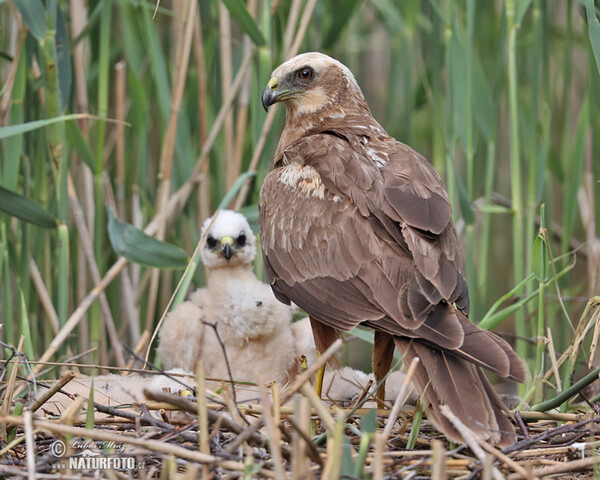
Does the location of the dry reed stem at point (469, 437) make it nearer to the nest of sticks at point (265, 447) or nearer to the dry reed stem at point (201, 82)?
the nest of sticks at point (265, 447)

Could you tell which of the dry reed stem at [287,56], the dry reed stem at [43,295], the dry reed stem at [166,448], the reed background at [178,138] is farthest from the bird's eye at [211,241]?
the dry reed stem at [166,448]

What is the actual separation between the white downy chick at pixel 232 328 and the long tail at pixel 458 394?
3.41 feet

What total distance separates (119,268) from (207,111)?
88cm

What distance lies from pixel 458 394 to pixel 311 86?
1.59 m

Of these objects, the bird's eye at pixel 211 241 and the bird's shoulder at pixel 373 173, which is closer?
the bird's shoulder at pixel 373 173

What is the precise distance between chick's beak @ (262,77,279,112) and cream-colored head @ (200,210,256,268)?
0.51 metres

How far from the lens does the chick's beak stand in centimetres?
327

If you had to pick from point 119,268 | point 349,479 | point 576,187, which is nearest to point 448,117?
point 576,187

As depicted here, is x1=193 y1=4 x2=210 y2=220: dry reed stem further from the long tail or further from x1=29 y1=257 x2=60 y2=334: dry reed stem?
the long tail

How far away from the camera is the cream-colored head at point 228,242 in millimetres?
3428

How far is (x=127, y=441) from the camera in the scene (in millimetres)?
1842

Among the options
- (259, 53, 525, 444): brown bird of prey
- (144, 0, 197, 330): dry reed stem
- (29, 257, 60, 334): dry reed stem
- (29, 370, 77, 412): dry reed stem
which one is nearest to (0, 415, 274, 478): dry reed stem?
(29, 370, 77, 412): dry reed stem

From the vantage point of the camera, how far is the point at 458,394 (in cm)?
223

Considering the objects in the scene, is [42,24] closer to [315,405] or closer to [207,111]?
[207,111]
